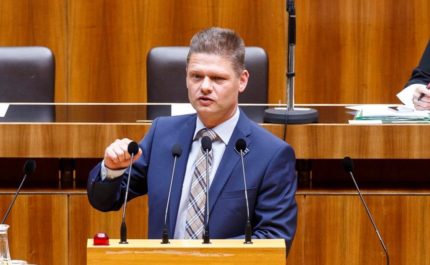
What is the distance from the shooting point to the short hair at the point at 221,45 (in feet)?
9.73

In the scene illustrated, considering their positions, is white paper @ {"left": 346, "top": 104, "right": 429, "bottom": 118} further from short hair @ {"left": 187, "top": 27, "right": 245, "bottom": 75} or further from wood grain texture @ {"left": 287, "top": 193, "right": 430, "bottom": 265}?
short hair @ {"left": 187, "top": 27, "right": 245, "bottom": 75}

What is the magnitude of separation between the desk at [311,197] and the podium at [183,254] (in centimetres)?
143

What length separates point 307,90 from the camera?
6074 millimetres

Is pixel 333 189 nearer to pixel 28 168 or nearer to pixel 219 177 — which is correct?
pixel 219 177

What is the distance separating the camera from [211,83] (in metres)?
2.95

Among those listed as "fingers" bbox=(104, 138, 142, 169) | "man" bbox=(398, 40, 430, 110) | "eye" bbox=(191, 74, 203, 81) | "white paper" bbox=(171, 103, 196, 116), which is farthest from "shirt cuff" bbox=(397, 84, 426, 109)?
"fingers" bbox=(104, 138, 142, 169)

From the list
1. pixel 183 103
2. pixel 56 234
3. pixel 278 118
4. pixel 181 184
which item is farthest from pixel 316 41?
pixel 181 184

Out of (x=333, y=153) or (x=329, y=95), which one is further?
(x=329, y=95)

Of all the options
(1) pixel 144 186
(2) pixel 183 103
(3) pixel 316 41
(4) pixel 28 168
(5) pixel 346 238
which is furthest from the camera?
(3) pixel 316 41

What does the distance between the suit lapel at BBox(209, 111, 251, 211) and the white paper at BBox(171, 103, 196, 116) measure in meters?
1.14

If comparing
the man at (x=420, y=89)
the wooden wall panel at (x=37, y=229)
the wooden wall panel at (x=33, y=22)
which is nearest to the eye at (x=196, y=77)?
the wooden wall panel at (x=37, y=229)

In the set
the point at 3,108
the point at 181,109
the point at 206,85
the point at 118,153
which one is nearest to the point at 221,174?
the point at 206,85

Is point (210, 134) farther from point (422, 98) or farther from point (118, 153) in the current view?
point (422, 98)

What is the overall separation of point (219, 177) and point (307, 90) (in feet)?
10.3
